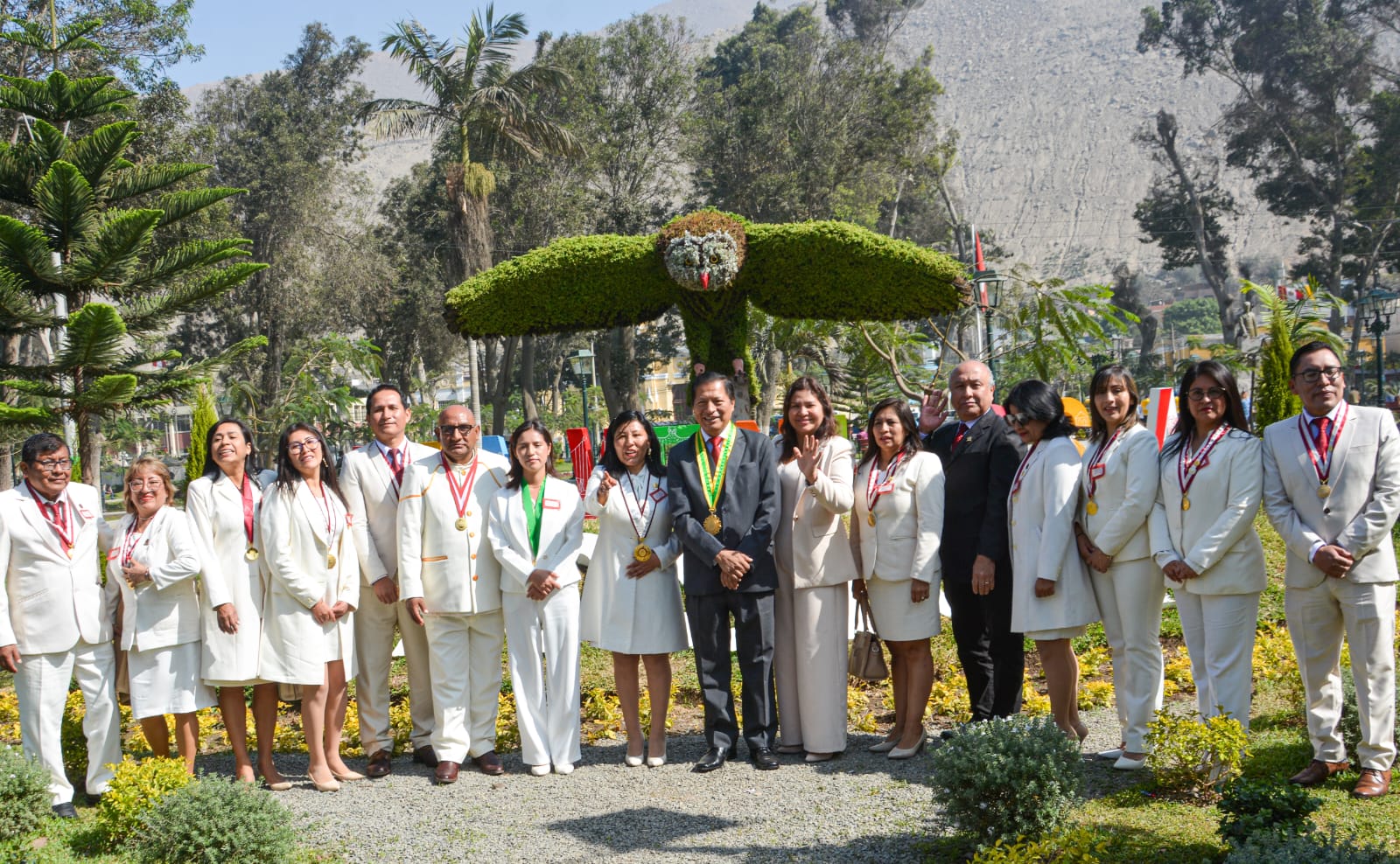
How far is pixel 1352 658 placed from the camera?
3836mm

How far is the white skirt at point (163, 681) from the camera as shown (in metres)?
4.46

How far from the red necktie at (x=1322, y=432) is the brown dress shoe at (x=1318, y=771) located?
1081 millimetres

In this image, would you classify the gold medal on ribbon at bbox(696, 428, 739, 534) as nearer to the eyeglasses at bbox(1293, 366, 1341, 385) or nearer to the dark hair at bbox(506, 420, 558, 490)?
the dark hair at bbox(506, 420, 558, 490)

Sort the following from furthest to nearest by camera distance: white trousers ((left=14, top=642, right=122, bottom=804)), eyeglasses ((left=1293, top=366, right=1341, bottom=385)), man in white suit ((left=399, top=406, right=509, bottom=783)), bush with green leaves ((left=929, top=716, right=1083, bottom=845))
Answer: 1. man in white suit ((left=399, top=406, right=509, bottom=783))
2. white trousers ((left=14, top=642, right=122, bottom=804))
3. eyeglasses ((left=1293, top=366, right=1341, bottom=385))
4. bush with green leaves ((left=929, top=716, right=1083, bottom=845))

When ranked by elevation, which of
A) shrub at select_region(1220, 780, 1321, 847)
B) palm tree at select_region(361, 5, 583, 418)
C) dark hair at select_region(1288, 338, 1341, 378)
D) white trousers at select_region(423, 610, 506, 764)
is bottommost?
shrub at select_region(1220, 780, 1321, 847)

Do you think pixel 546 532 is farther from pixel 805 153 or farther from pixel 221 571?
pixel 805 153

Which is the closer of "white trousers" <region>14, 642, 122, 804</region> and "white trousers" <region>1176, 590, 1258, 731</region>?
"white trousers" <region>1176, 590, 1258, 731</region>

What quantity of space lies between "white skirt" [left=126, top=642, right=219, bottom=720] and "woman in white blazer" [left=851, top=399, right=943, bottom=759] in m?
2.71

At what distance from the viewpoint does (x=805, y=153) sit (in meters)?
27.2

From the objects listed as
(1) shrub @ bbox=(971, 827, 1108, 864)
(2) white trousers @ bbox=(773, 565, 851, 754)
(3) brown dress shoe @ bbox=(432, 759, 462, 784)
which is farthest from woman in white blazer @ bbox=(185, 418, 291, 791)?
(1) shrub @ bbox=(971, 827, 1108, 864)

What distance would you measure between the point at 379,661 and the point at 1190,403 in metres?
3.46

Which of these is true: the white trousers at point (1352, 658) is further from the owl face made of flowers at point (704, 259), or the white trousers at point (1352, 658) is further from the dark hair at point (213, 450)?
the owl face made of flowers at point (704, 259)

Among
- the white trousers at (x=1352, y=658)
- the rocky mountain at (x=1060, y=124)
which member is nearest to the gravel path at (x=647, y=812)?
the white trousers at (x=1352, y=658)

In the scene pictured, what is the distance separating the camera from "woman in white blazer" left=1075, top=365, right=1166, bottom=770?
4195 mm
